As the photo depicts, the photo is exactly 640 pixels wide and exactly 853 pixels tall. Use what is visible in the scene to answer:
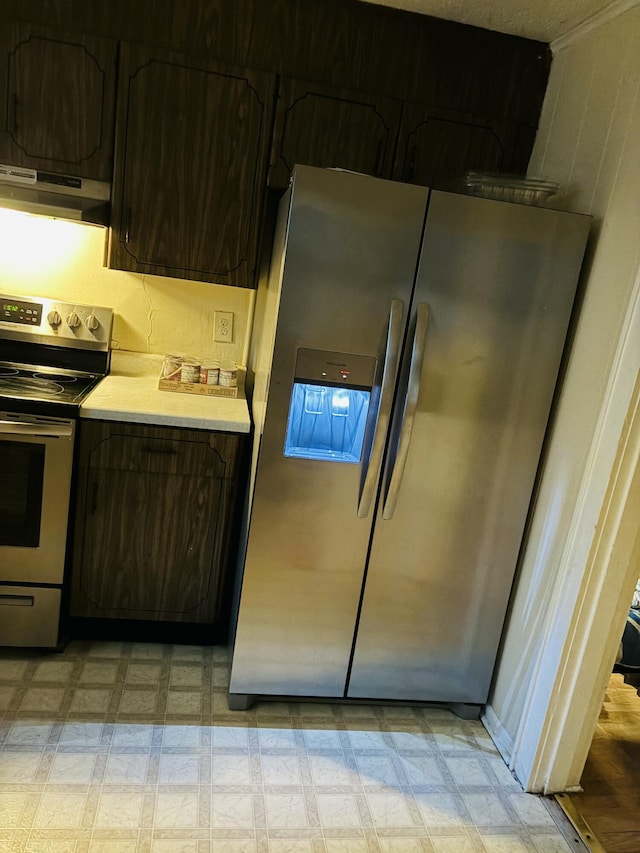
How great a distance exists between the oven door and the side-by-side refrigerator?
64cm

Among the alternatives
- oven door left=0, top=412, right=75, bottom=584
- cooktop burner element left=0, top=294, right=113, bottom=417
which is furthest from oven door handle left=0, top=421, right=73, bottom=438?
cooktop burner element left=0, top=294, right=113, bottom=417

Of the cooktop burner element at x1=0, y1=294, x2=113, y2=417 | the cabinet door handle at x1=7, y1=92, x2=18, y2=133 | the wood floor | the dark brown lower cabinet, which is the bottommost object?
the wood floor

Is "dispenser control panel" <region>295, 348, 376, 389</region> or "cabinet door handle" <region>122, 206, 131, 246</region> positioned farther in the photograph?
"cabinet door handle" <region>122, 206, 131, 246</region>

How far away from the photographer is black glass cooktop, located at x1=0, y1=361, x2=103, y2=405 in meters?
2.14

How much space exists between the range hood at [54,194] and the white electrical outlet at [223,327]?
2.05 feet

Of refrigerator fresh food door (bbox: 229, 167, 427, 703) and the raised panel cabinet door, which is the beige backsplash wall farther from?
the raised panel cabinet door

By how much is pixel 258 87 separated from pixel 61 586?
1834mm

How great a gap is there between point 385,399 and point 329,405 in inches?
7.7

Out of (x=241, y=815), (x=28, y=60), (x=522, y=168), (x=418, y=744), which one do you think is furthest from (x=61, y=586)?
(x=522, y=168)

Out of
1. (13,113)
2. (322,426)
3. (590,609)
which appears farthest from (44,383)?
(590,609)

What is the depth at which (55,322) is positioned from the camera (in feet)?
8.34

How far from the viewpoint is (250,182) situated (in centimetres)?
234

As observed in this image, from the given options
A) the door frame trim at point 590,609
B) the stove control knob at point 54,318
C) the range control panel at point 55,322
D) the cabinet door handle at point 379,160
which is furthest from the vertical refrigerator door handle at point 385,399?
the stove control knob at point 54,318

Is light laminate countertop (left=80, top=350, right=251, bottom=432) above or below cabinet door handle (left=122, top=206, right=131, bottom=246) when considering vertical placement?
below
